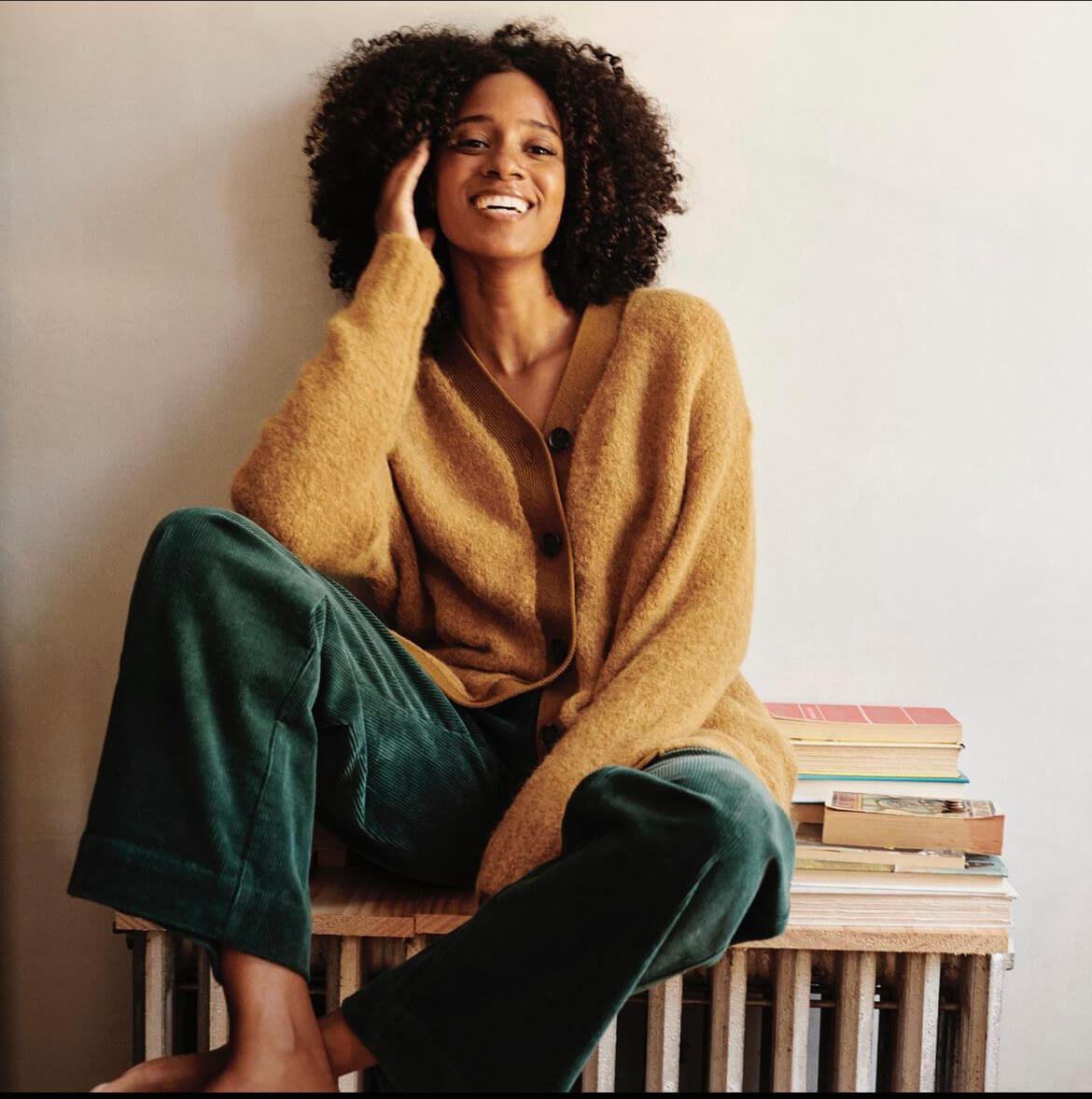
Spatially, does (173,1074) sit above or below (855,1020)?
above

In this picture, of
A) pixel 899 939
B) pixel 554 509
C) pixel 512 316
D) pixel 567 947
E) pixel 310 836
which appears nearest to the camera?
pixel 567 947

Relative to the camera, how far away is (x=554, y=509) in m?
1.33

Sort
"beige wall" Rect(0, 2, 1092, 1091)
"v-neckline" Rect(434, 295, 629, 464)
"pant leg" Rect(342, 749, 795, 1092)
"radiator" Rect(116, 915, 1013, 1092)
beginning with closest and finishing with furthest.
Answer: "pant leg" Rect(342, 749, 795, 1092), "radiator" Rect(116, 915, 1013, 1092), "v-neckline" Rect(434, 295, 629, 464), "beige wall" Rect(0, 2, 1092, 1091)

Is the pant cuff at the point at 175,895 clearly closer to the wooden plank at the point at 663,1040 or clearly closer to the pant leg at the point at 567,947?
the pant leg at the point at 567,947

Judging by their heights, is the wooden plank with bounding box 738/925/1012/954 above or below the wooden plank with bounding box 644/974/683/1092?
above

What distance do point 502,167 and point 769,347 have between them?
15.9 inches

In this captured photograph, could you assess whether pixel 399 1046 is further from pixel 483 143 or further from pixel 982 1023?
pixel 483 143

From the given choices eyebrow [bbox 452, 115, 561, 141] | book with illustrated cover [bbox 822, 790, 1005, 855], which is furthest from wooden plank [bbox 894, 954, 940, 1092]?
eyebrow [bbox 452, 115, 561, 141]

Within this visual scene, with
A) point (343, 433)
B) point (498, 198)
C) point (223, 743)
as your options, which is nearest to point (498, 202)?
point (498, 198)

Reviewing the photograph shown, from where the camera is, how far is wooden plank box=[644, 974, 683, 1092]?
48.1 inches

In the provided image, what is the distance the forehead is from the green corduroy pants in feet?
1.97

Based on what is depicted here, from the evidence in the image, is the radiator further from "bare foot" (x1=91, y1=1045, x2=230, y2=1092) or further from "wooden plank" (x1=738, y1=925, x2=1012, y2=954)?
"bare foot" (x1=91, y1=1045, x2=230, y2=1092)

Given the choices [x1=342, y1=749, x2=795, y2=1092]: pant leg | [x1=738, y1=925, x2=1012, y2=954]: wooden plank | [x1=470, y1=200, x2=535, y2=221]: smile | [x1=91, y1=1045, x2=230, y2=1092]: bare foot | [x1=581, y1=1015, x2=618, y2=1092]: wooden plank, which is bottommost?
[x1=581, y1=1015, x2=618, y2=1092]: wooden plank

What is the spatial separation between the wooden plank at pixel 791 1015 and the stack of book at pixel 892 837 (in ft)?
0.26
